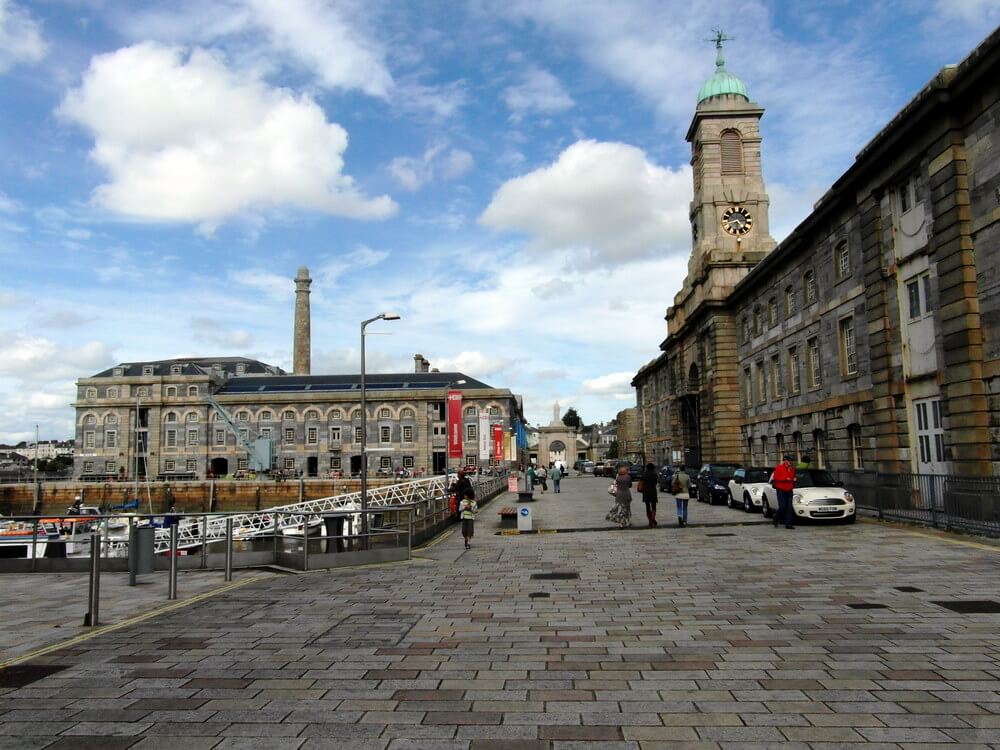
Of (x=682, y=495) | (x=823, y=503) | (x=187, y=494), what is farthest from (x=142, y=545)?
(x=187, y=494)

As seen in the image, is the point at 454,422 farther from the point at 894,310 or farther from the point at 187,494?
the point at 187,494

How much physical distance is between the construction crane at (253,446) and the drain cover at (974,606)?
75160mm

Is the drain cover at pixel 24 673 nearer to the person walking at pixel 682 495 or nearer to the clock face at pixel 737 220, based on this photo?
the person walking at pixel 682 495

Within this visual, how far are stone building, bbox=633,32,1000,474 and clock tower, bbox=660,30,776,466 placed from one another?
1.12 m

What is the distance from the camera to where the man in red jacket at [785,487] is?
18909 millimetres

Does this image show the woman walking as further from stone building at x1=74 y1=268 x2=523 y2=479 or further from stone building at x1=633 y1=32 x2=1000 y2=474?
stone building at x1=74 y1=268 x2=523 y2=479

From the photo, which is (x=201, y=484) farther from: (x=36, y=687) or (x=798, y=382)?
(x=36, y=687)

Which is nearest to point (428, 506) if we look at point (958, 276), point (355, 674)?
point (355, 674)

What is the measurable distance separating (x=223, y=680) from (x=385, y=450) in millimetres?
90173

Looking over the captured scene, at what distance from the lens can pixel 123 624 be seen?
9203 millimetres

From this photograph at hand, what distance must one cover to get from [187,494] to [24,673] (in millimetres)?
75046

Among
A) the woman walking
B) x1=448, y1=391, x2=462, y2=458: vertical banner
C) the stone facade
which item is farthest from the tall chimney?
the woman walking

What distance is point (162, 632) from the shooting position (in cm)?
861

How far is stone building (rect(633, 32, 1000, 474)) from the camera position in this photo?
19641mm
